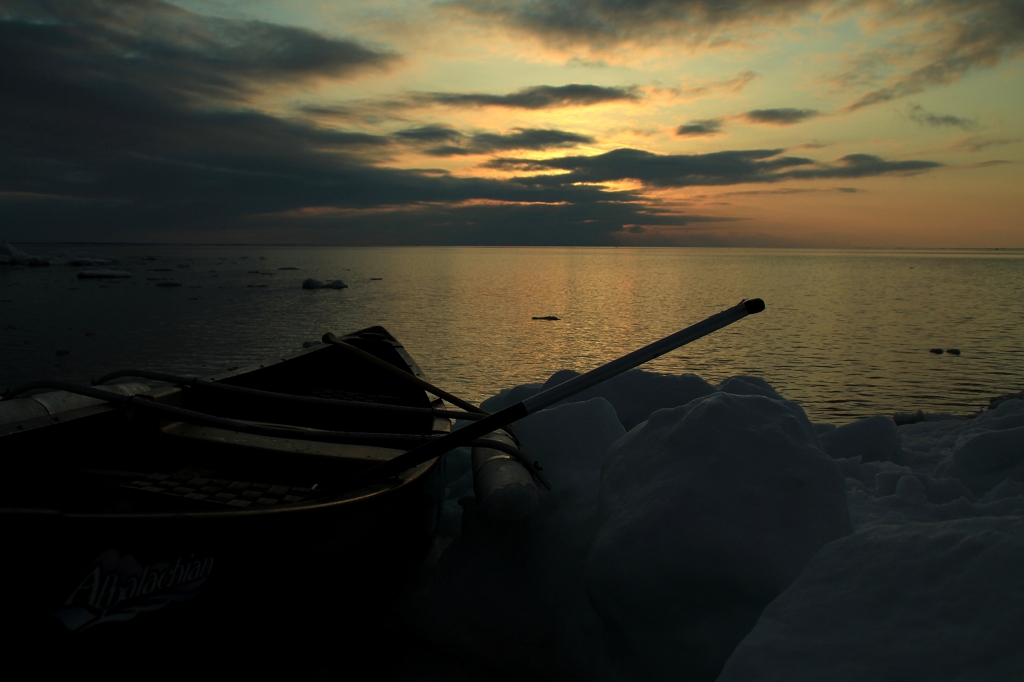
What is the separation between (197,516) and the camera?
2.98 meters

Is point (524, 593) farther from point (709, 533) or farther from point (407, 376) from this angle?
point (407, 376)

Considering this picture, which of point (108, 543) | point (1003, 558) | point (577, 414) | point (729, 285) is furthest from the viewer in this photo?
point (729, 285)

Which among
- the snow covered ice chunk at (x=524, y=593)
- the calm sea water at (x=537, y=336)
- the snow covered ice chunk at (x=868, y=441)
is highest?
the snow covered ice chunk at (x=868, y=441)

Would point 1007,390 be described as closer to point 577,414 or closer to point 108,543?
point 577,414

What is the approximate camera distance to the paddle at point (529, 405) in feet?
12.9

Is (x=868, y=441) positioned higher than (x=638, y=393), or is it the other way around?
(x=638, y=393)

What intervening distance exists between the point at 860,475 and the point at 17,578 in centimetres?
632

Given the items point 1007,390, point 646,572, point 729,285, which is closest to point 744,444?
point 646,572

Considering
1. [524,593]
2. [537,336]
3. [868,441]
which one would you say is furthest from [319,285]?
[524,593]

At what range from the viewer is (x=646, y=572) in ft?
11.0

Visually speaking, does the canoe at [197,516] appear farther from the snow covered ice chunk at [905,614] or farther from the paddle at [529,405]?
the snow covered ice chunk at [905,614]

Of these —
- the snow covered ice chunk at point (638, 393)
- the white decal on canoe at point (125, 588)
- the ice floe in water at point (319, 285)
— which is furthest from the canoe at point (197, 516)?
the ice floe in water at point (319, 285)

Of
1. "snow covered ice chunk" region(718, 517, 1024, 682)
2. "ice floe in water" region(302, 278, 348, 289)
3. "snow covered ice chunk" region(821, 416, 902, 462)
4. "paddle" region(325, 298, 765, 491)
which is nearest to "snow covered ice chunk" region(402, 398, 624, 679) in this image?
"paddle" region(325, 298, 765, 491)

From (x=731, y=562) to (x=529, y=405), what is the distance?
1591 millimetres
